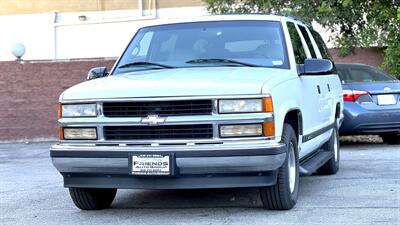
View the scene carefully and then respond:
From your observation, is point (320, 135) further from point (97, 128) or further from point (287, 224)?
point (97, 128)

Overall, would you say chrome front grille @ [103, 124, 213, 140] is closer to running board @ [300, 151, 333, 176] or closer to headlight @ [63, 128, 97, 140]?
headlight @ [63, 128, 97, 140]

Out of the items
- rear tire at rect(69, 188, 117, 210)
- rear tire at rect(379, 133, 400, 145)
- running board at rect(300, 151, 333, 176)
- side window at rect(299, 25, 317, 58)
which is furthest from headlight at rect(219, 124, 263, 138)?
rear tire at rect(379, 133, 400, 145)

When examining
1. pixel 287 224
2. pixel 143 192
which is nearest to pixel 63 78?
pixel 143 192

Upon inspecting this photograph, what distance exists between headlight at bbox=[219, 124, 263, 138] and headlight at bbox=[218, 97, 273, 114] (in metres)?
0.13

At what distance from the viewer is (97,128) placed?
19.7 feet

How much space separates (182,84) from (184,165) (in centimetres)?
73

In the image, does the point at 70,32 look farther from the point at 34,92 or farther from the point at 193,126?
the point at 193,126

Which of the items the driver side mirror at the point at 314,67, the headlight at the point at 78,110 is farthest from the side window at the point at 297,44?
the headlight at the point at 78,110

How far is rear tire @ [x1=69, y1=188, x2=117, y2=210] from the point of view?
6.56m

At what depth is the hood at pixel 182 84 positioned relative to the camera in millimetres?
5770

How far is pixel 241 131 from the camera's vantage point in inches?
226

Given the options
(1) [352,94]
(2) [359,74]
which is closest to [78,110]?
(1) [352,94]

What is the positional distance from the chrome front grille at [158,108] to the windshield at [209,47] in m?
1.08

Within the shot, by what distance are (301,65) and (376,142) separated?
660 cm
